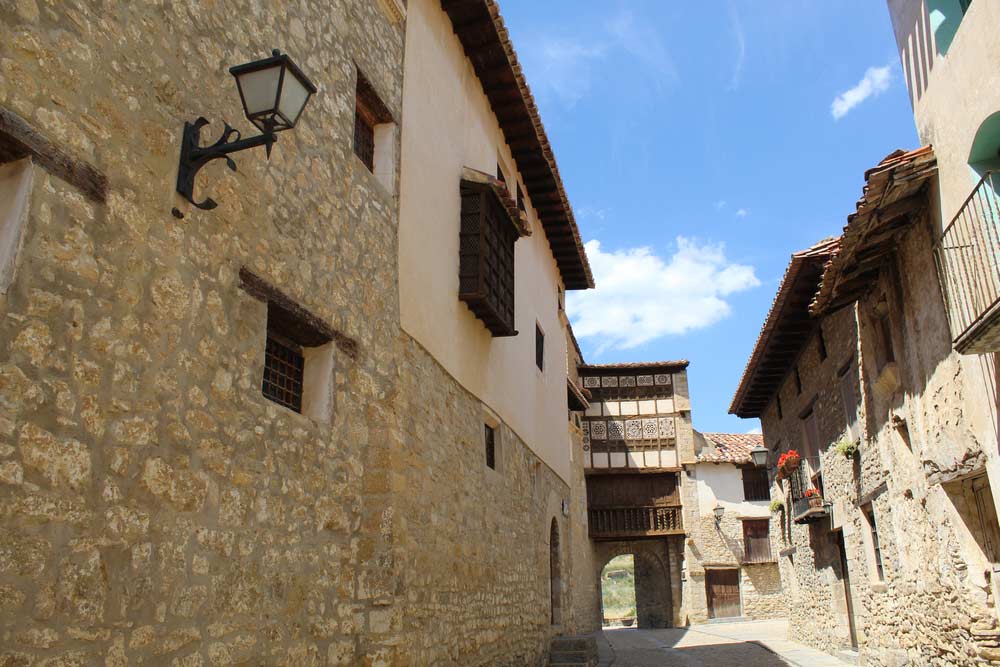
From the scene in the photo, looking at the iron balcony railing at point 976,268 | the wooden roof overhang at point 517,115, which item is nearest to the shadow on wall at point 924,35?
the iron balcony railing at point 976,268

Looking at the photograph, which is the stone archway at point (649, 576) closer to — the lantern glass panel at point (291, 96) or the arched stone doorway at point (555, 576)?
the arched stone doorway at point (555, 576)

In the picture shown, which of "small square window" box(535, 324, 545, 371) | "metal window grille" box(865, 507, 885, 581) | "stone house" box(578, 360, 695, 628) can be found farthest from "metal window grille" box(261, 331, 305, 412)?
"stone house" box(578, 360, 695, 628)

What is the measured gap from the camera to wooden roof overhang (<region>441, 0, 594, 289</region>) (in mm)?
10094

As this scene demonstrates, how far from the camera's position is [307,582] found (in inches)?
207

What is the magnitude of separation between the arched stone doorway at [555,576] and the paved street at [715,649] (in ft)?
5.09

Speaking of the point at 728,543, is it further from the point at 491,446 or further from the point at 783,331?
the point at 491,446

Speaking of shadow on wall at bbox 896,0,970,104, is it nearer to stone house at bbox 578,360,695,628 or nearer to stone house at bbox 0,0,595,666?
stone house at bbox 0,0,595,666

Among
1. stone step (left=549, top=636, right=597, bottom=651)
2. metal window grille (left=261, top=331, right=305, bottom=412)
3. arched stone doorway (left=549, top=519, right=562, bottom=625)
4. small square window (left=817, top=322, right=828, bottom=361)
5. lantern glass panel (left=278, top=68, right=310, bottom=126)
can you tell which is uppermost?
small square window (left=817, top=322, right=828, bottom=361)

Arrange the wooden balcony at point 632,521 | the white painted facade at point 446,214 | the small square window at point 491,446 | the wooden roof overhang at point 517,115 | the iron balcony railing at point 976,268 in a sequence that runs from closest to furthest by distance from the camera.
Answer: the iron balcony railing at point 976,268 → the white painted facade at point 446,214 → the wooden roof overhang at point 517,115 → the small square window at point 491,446 → the wooden balcony at point 632,521

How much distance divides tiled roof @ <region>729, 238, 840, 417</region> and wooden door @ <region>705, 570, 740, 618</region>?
9684 mm

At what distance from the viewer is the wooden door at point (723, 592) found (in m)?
28.1

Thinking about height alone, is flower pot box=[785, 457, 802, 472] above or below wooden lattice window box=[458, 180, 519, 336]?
below

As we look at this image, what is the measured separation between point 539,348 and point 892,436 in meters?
6.61

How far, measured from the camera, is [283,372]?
18.5 ft
